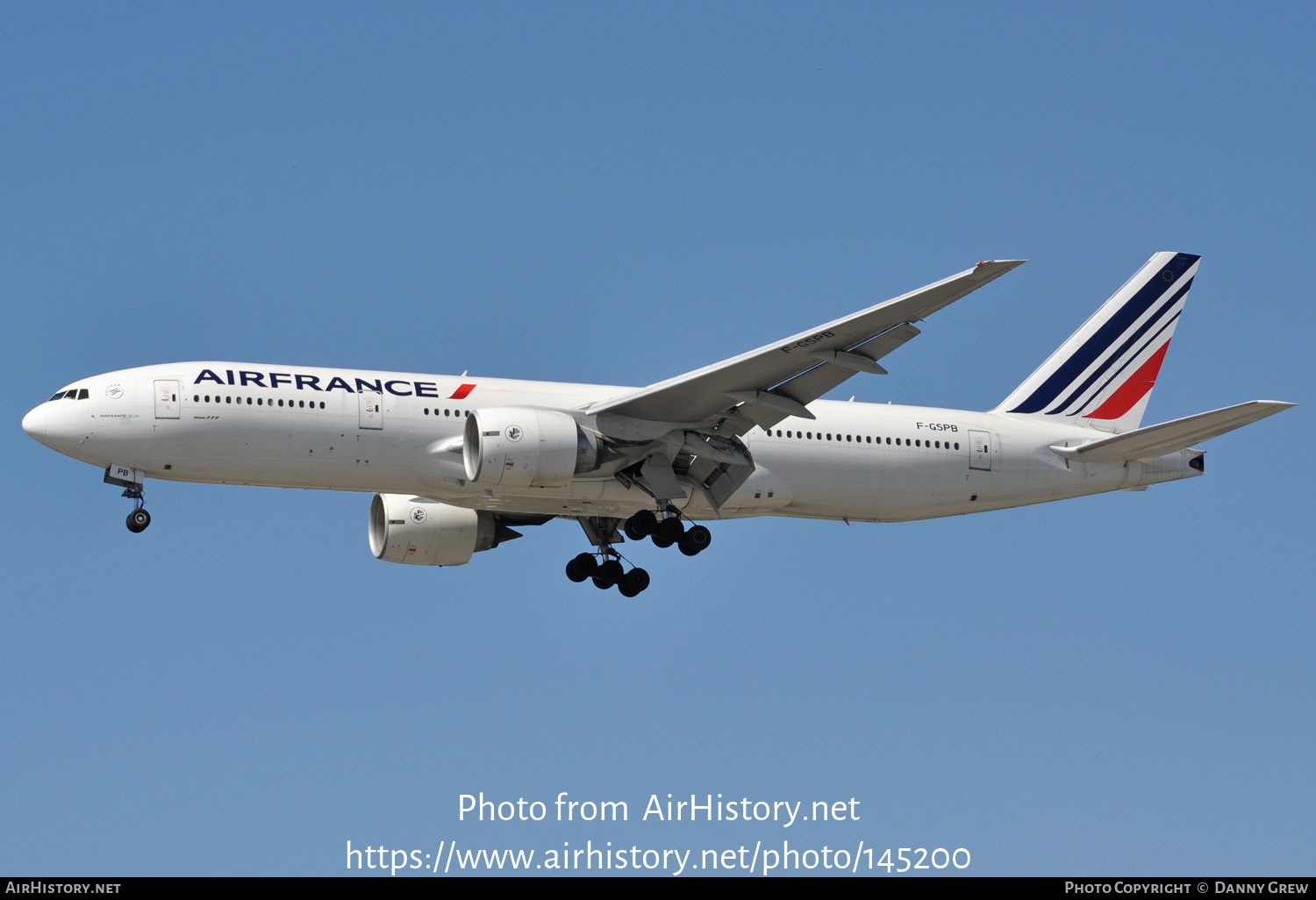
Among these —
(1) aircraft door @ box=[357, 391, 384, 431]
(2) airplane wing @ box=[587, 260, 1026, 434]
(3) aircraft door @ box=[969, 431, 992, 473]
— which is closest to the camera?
(2) airplane wing @ box=[587, 260, 1026, 434]

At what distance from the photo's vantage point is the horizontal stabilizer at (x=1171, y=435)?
33250 mm

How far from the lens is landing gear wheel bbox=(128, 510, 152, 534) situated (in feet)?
111

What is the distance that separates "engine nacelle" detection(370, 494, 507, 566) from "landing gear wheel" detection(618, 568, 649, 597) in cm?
386

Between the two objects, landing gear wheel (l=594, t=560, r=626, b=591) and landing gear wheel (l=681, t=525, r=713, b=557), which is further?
landing gear wheel (l=594, t=560, r=626, b=591)

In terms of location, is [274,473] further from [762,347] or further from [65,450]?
[762,347]

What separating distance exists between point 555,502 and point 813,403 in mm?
6359

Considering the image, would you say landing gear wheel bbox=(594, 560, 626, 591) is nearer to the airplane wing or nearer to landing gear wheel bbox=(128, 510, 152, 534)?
the airplane wing

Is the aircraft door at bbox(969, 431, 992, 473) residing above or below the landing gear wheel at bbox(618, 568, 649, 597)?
above

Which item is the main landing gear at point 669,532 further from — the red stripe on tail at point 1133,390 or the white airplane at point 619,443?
the red stripe on tail at point 1133,390

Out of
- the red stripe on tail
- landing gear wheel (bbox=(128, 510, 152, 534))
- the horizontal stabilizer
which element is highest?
the red stripe on tail

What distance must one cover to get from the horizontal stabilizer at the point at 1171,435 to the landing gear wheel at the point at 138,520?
66.4 feet

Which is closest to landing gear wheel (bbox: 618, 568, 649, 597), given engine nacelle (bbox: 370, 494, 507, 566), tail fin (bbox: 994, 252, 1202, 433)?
engine nacelle (bbox: 370, 494, 507, 566)

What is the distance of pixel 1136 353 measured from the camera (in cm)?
4175

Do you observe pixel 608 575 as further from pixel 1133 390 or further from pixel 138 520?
pixel 1133 390
